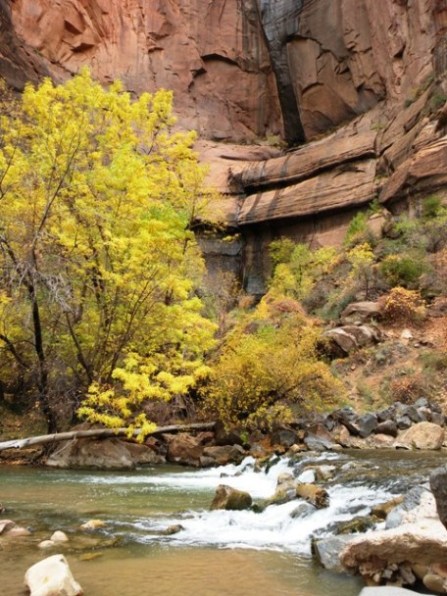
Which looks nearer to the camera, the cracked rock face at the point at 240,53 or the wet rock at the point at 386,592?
the wet rock at the point at 386,592

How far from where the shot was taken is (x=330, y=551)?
6004 millimetres

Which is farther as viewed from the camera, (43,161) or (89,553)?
(43,161)

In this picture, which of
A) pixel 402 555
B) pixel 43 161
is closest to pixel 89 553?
pixel 402 555

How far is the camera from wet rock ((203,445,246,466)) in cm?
1373

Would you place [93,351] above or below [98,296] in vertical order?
below

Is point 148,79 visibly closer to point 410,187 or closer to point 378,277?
point 410,187

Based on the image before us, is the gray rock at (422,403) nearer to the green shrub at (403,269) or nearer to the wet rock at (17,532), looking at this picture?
the green shrub at (403,269)

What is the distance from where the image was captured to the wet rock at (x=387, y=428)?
1407 centimetres

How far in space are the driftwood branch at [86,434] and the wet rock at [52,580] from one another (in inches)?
313

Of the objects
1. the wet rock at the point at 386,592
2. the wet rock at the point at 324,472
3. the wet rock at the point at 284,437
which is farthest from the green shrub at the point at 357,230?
the wet rock at the point at 386,592

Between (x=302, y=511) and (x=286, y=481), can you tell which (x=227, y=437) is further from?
(x=302, y=511)

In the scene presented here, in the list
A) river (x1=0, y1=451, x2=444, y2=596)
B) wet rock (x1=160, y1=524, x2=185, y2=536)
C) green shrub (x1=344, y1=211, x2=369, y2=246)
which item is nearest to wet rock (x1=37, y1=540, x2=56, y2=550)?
river (x1=0, y1=451, x2=444, y2=596)

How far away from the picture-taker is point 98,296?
1475cm

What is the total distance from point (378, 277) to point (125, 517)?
17.4 m
